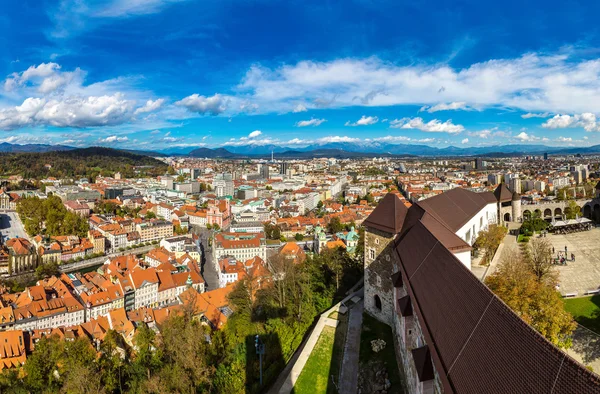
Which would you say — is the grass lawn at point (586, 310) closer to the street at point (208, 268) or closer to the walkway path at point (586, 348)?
the walkway path at point (586, 348)

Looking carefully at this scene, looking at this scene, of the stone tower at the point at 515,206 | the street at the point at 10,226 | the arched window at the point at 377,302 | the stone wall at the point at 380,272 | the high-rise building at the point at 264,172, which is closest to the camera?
the stone wall at the point at 380,272

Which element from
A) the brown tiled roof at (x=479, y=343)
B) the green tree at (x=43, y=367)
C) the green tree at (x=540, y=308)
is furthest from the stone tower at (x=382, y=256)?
the green tree at (x=43, y=367)

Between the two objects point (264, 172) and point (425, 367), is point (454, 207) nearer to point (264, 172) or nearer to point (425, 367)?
point (425, 367)

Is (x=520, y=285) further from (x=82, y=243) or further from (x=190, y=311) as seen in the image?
(x=82, y=243)

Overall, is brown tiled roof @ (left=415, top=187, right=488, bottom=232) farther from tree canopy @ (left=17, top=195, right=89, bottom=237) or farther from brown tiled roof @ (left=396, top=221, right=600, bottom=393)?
tree canopy @ (left=17, top=195, right=89, bottom=237)

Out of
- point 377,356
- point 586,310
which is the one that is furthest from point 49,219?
point 586,310

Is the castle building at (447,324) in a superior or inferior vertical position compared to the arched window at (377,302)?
superior

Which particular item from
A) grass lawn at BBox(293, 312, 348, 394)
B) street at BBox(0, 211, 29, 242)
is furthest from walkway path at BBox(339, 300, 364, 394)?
street at BBox(0, 211, 29, 242)

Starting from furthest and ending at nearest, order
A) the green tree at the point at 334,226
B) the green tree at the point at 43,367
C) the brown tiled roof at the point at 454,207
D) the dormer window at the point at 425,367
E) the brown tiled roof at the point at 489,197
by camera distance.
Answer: the green tree at the point at 334,226 < the brown tiled roof at the point at 489,197 < the green tree at the point at 43,367 < the brown tiled roof at the point at 454,207 < the dormer window at the point at 425,367
